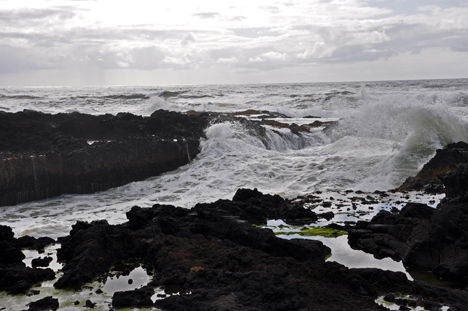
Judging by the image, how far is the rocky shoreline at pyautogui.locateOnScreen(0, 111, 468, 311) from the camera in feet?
14.2

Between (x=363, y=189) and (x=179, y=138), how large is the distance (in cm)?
711

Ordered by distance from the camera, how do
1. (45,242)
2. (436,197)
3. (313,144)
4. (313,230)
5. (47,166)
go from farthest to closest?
(313,144) → (47,166) → (436,197) → (313,230) → (45,242)

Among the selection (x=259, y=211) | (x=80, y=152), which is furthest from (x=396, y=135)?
(x=80, y=152)

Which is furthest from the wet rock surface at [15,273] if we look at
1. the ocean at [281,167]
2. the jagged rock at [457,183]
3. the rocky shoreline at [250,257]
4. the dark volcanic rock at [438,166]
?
the dark volcanic rock at [438,166]

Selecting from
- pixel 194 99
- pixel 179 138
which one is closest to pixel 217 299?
pixel 179 138

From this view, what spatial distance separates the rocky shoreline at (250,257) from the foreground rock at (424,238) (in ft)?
0.04

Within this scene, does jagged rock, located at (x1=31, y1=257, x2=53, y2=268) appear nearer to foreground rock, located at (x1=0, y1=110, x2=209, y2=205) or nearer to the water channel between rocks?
→ the water channel between rocks

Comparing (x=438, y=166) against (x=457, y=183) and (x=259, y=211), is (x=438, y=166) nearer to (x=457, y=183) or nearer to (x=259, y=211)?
(x=457, y=183)

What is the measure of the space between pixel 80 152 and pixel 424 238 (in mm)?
8886

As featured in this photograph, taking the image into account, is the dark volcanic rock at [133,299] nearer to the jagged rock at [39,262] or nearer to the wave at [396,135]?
the jagged rock at [39,262]

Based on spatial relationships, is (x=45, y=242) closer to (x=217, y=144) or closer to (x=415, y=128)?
(x=217, y=144)

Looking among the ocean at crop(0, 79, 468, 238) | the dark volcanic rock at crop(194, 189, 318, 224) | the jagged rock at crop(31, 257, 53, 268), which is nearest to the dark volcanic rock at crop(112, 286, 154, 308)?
the jagged rock at crop(31, 257, 53, 268)

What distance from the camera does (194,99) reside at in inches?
2315

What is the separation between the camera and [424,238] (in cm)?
586
